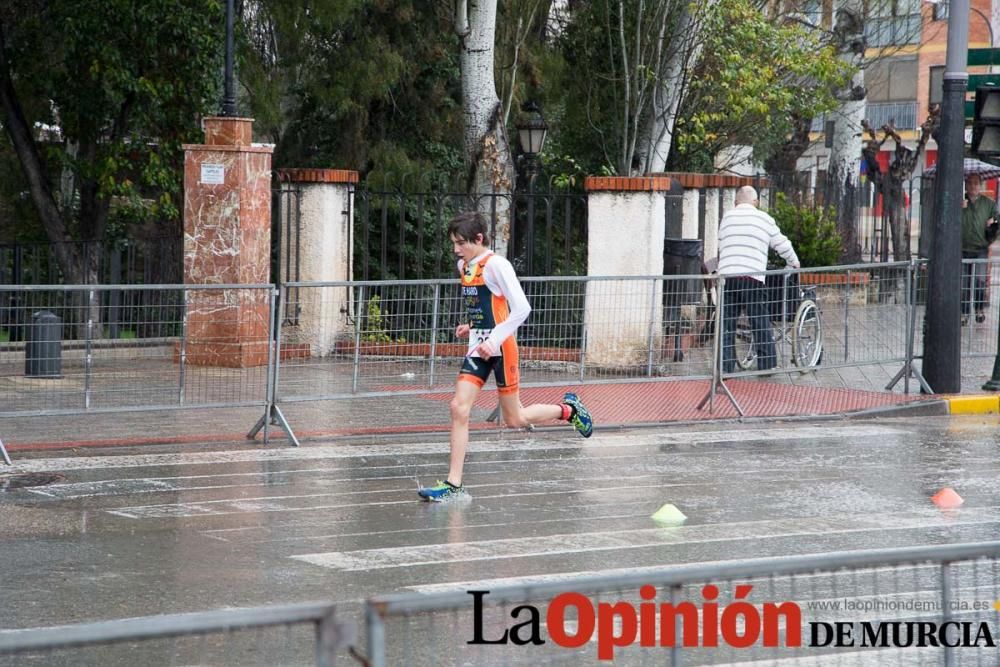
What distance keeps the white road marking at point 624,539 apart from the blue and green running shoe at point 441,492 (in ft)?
3.90

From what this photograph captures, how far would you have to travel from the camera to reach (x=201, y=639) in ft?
19.7

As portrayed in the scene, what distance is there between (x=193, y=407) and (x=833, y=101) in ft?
56.7

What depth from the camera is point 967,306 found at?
1755cm

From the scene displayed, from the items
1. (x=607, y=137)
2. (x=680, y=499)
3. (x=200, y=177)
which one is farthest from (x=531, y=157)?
(x=680, y=499)

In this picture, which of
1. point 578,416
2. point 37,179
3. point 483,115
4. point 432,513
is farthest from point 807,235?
point 432,513

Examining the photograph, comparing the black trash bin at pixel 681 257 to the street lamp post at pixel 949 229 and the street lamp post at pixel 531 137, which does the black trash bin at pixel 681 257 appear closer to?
the street lamp post at pixel 949 229

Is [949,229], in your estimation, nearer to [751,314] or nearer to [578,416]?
[751,314]

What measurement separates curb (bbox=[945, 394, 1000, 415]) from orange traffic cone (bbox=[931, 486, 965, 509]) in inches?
203

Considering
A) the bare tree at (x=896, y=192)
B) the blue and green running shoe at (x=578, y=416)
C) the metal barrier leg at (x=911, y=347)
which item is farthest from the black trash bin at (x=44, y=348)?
the bare tree at (x=896, y=192)

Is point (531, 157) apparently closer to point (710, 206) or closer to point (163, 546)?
point (710, 206)

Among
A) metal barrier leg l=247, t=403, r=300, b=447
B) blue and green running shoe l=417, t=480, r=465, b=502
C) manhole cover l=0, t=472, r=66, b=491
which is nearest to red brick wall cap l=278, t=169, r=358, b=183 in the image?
metal barrier leg l=247, t=403, r=300, b=447

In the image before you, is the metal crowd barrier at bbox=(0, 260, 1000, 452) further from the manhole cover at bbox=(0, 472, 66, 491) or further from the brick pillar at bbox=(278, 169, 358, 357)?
the brick pillar at bbox=(278, 169, 358, 357)

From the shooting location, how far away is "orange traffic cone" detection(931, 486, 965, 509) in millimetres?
9656

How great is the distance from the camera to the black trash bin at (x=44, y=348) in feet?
37.1
